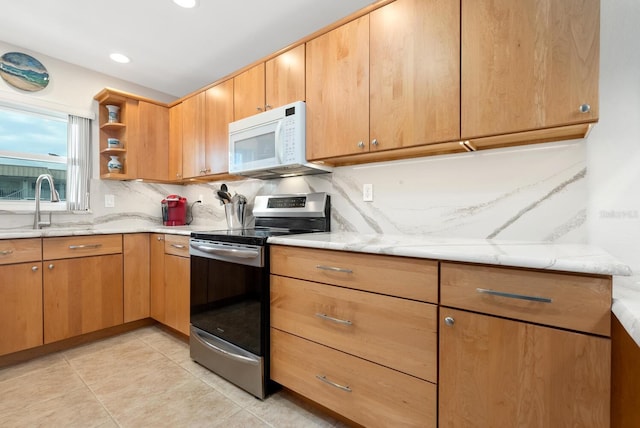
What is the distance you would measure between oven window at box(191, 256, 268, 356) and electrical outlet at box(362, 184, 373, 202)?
0.82 meters

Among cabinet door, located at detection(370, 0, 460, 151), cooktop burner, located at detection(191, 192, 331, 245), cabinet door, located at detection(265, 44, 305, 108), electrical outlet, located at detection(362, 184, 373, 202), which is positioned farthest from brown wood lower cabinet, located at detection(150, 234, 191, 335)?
cabinet door, located at detection(370, 0, 460, 151)

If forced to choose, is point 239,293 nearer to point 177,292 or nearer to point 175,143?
point 177,292

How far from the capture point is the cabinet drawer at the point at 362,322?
1.14m

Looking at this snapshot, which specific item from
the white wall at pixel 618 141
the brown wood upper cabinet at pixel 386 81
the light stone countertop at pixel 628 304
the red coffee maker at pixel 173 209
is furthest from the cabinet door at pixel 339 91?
the red coffee maker at pixel 173 209

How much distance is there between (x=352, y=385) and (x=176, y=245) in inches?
69.7

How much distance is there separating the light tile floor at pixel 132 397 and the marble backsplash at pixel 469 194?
1162 mm

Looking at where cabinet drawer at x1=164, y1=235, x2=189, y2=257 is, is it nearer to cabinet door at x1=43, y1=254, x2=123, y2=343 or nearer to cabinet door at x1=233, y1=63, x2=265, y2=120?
cabinet door at x1=43, y1=254, x2=123, y2=343

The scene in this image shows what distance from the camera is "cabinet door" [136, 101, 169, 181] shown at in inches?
114

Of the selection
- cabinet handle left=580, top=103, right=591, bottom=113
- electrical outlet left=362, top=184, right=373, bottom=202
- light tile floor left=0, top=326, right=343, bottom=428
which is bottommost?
light tile floor left=0, top=326, right=343, bottom=428

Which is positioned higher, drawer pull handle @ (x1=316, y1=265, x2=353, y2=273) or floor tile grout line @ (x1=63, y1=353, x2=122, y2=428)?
drawer pull handle @ (x1=316, y1=265, x2=353, y2=273)

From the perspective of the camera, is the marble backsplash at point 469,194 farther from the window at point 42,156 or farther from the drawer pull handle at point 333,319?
the drawer pull handle at point 333,319

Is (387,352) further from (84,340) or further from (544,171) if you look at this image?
(84,340)

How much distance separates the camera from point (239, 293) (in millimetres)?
1747

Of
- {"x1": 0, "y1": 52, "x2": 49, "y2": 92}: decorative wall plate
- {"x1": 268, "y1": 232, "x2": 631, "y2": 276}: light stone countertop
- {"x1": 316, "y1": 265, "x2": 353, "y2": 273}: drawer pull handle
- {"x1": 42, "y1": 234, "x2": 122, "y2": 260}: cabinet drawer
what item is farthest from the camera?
{"x1": 0, "y1": 52, "x2": 49, "y2": 92}: decorative wall plate
